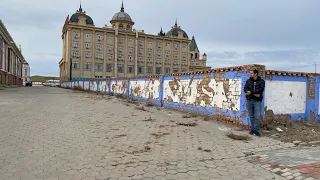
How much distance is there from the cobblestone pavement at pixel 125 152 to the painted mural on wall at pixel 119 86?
1359 centimetres

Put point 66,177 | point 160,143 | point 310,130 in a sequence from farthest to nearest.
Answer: point 310,130 < point 160,143 < point 66,177

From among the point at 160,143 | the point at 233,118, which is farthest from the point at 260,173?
the point at 233,118

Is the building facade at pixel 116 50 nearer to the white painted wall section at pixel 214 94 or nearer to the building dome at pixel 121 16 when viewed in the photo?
the building dome at pixel 121 16

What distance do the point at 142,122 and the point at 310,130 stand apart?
17.8ft

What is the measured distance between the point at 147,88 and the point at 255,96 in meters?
10.6

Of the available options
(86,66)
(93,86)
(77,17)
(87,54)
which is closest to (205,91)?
(93,86)

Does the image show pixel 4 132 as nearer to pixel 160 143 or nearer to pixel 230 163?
pixel 160 143

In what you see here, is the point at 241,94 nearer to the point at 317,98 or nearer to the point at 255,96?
the point at 255,96

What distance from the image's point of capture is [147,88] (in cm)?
1716

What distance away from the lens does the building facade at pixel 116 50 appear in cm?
6725

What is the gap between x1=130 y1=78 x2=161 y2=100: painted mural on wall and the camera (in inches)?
621

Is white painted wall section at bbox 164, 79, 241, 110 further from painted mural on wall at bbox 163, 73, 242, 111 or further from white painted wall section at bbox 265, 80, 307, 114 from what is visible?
white painted wall section at bbox 265, 80, 307, 114

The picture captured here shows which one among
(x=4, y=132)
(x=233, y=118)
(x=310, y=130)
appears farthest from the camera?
(x=233, y=118)

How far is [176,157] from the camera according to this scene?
5059 millimetres
